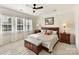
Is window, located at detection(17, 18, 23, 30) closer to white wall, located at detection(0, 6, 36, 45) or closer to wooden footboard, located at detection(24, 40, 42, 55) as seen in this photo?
white wall, located at detection(0, 6, 36, 45)

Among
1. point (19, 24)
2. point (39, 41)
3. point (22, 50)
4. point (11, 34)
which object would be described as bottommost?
point (22, 50)

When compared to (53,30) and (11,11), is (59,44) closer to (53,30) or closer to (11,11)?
(53,30)

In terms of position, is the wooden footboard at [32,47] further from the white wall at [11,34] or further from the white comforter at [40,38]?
the white wall at [11,34]

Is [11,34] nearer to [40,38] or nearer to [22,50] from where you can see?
[22,50]

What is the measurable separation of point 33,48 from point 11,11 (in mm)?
1010

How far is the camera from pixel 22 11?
1.74 metres

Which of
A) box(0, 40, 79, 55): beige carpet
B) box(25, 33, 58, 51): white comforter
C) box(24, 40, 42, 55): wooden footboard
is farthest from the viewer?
box(25, 33, 58, 51): white comforter

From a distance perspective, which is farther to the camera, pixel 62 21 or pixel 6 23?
pixel 62 21

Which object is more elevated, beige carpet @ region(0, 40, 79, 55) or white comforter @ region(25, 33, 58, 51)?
white comforter @ region(25, 33, 58, 51)

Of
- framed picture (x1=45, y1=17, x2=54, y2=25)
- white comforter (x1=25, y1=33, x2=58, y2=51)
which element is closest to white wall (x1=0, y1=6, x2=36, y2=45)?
white comforter (x1=25, y1=33, x2=58, y2=51)

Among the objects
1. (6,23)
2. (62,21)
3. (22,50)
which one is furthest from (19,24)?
(62,21)
